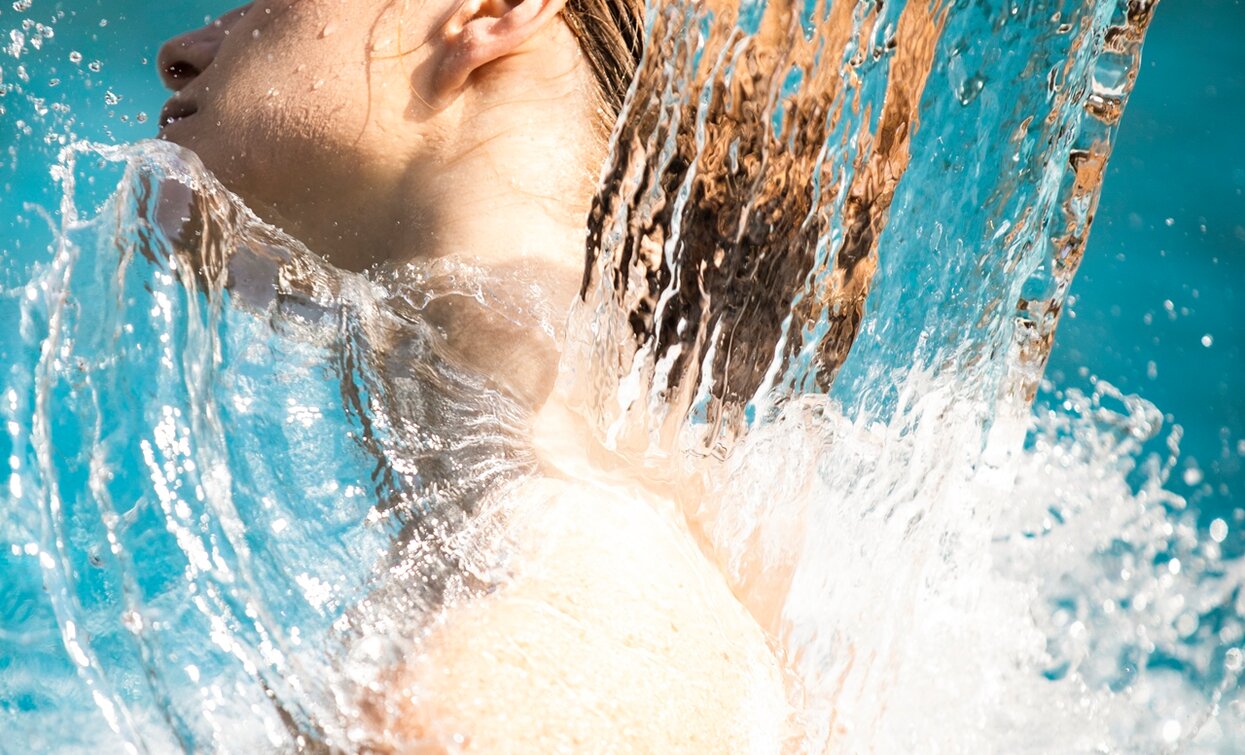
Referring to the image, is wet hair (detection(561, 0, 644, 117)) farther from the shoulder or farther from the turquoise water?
the turquoise water

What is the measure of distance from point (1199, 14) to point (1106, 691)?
1.72m

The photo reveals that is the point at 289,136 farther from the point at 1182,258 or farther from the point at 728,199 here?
the point at 1182,258

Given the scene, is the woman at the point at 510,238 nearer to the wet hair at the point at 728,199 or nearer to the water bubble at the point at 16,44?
the wet hair at the point at 728,199

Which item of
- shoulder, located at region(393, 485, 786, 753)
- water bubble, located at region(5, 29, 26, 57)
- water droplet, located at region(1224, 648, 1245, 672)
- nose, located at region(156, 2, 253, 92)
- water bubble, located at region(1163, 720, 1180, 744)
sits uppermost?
water bubble, located at region(5, 29, 26, 57)

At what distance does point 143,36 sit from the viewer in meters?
2.60

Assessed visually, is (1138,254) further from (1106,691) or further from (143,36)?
(143,36)

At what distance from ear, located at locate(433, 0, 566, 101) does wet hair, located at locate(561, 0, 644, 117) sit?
4 cm

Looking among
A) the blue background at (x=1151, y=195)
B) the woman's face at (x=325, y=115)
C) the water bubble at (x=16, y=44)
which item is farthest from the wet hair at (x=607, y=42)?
the water bubble at (x=16, y=44)

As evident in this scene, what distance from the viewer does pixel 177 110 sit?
97 cm

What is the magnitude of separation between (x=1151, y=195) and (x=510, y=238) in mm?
1925

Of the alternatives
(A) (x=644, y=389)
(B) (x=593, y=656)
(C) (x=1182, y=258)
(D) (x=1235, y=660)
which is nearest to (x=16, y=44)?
(A) (x=644, y=389)

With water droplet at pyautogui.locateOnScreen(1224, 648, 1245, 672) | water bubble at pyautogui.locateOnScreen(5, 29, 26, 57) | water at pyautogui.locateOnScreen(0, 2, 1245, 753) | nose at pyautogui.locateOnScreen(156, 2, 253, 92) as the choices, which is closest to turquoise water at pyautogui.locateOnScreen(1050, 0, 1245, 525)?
water droplet at pyautogui.locateOnScreen(1224, 648, 1245, 672)

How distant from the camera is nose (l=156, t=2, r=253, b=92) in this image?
1.01 meters

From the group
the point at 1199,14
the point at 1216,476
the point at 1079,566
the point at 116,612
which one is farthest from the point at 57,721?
the point at 1199,14
